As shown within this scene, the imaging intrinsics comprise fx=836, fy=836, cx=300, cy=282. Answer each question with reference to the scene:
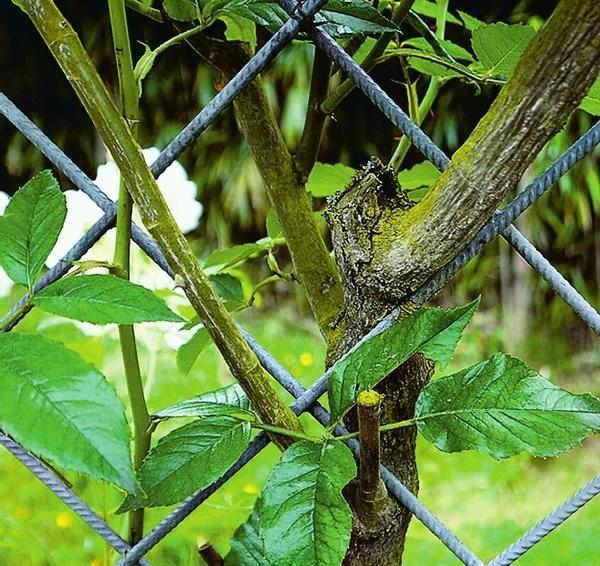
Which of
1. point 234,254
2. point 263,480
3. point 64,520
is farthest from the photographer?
point 263,480

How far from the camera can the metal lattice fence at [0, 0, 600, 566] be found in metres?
0.30

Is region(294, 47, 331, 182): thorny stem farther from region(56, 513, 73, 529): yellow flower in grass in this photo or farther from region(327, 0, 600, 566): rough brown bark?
region(56, 513, 73, 529): yellow flower in grass

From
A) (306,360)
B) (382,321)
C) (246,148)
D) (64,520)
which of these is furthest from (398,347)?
(246,148)

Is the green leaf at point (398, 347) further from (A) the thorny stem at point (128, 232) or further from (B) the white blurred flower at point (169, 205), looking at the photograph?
(B) the white blurred flower at point (169, 205)

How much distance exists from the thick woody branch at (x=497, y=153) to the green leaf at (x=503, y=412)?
1.6 inches

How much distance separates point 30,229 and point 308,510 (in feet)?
0.44

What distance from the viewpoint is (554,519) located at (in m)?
0.32

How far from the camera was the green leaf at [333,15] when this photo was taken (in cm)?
30

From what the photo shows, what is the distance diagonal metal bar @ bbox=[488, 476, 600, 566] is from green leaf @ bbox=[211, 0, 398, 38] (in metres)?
0.19

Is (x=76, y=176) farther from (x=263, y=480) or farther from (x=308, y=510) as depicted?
(x=263, y=480)

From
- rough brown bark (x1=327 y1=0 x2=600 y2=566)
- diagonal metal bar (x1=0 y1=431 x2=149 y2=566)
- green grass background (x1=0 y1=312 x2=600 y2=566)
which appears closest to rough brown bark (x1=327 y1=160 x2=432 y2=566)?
rough brown bark (x1=327 y1=0 x2=600 y2=566)

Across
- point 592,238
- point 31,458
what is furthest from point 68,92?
point 31,458

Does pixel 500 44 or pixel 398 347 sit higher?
pixel 500 44

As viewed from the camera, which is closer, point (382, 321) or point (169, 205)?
point (382, 321)
